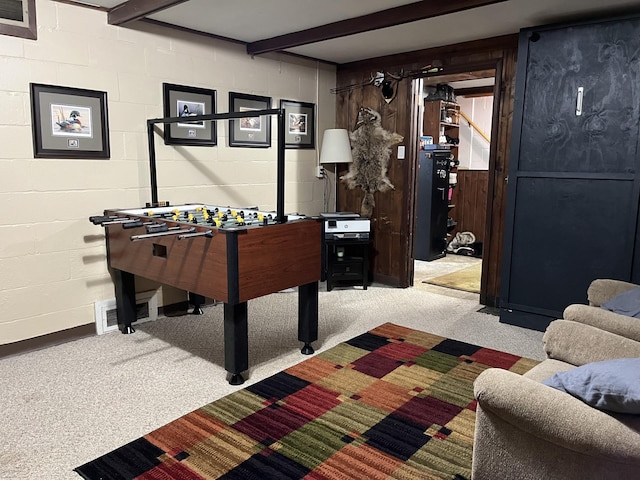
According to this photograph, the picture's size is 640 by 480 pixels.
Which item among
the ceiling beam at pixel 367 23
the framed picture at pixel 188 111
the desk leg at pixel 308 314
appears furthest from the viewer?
the framed picture at pixel 188 111

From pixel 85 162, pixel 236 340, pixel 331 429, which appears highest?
pixel 85 162

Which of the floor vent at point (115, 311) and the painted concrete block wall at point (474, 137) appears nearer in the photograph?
the floor vent at point (115, 311)

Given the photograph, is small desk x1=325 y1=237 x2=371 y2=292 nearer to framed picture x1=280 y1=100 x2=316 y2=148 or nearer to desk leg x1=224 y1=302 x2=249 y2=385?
framed picture x1=280 y1=100 x2=316 y2=148

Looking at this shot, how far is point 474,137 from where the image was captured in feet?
24.9

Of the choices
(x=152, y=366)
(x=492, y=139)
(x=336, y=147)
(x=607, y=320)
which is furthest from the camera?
(x=336, y=147)

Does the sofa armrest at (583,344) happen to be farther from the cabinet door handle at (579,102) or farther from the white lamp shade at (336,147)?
the white lamp shade at (336,147)

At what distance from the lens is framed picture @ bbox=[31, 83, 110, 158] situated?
10.5 feet

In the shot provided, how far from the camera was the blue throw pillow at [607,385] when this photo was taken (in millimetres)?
1348

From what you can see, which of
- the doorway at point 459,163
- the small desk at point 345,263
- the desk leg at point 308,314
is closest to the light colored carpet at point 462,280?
the doorway at point 459,163

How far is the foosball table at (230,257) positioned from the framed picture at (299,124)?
1.65 meters

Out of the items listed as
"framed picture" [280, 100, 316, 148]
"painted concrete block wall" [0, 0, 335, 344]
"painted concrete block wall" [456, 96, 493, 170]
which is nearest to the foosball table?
"painted concrete block wall" [0, 0, 335, 344]

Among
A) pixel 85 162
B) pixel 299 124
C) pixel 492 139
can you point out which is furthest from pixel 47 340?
pixel 492 139

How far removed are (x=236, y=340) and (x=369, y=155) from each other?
9.71 feet

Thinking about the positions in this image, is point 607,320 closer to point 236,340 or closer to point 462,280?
point 236,340
